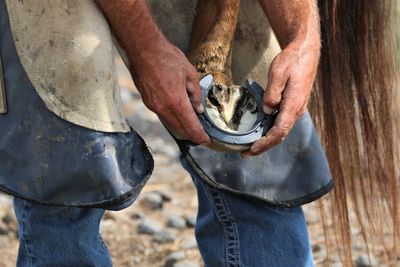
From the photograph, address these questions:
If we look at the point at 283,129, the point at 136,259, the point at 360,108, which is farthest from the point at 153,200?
the point at 283,129

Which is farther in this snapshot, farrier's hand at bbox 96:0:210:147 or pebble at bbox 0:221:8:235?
pebble at bbox 0:221:8:235

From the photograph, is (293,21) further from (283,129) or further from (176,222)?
(176,222)

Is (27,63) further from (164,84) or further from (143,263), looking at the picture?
(143,263)

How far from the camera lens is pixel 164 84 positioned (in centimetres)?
202

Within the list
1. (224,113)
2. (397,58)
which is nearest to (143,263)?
(397,58)

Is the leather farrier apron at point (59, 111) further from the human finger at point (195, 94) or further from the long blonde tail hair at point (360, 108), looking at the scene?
the long blonde tail hair at point (360, 108)

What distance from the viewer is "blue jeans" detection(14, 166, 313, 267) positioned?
2.10m

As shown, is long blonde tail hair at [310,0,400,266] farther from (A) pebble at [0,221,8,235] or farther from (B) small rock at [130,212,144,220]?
(A) pebble at [0,221,8,235]

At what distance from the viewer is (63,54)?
1.99 meters

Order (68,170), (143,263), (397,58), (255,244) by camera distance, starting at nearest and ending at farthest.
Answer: (68,170), (255,244), (397,58), (143,263)

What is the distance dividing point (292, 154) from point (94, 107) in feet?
1.57

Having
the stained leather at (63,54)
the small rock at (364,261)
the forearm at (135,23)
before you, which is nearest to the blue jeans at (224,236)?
the stained leather at (63,54)

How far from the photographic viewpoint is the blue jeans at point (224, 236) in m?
2.10

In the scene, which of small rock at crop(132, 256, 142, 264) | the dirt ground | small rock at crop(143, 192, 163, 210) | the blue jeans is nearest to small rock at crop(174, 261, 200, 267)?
the dirt ground
